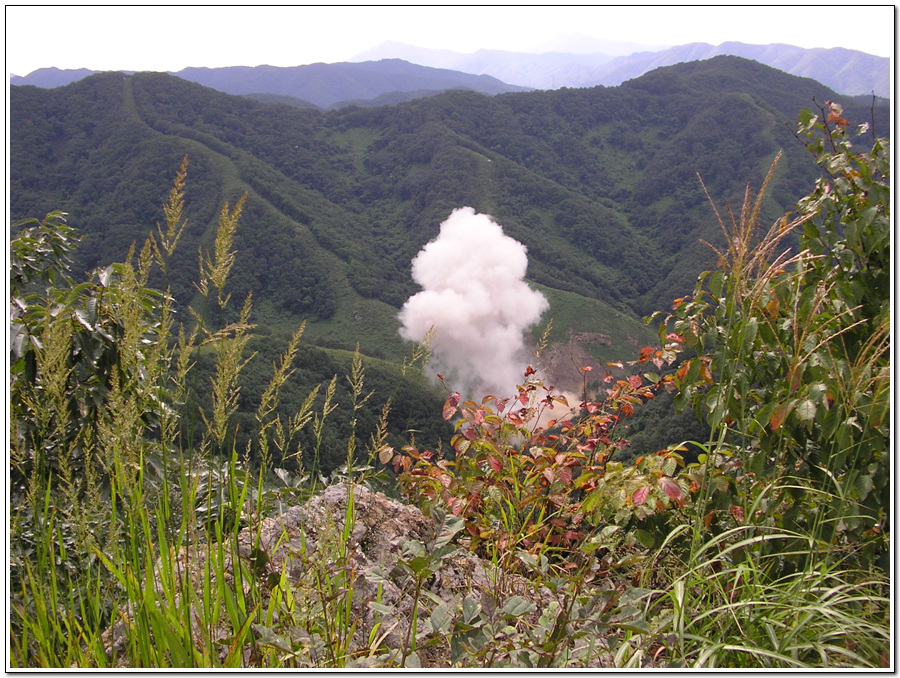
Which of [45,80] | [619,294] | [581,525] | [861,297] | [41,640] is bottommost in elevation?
[619,294]

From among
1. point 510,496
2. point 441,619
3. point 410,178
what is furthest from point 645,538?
point 410,178

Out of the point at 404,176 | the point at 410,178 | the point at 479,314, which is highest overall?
the point at 404,176

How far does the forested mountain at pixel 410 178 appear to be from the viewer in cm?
7144

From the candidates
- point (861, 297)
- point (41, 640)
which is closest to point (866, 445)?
point (861, 297)

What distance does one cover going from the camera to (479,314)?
228 ft

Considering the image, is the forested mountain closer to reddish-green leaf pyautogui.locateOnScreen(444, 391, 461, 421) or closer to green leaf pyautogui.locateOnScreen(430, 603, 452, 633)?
reddish-green leaf pyautogui.locateOnScreen(444, 391, 461, 421)

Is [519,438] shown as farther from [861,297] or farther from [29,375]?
[29,375]

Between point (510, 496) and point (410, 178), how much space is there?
108205 millimetres

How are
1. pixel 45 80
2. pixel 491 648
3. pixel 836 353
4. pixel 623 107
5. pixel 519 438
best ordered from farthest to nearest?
1. pixel 623 107
2. pixel 45 80
3. pixel 519 438
4. pixel 836 353
5. pixel 491 648

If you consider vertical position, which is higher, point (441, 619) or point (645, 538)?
point (441, 619)

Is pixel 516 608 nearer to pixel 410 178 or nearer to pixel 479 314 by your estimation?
pixel 479 314

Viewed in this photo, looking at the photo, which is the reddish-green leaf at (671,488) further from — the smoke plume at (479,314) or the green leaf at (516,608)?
the smoke plume at (479,314)

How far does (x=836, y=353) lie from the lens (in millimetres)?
2363

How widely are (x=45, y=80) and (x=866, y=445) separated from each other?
462ft
